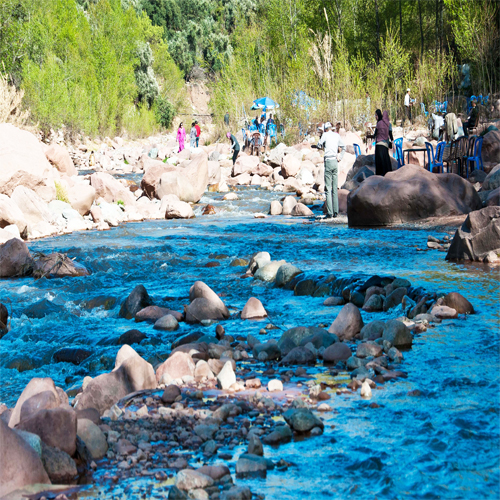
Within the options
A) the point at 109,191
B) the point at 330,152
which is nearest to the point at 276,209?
the point at 330,152

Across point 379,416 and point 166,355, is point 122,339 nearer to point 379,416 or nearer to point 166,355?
point 166,355

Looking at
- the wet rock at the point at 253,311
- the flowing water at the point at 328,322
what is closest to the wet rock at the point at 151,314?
the flowing water at the point at 328,322

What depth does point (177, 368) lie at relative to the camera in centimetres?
429

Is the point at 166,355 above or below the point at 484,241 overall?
below

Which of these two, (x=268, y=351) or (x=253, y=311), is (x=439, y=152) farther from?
(x=268, y=351)

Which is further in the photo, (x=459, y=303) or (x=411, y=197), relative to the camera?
(x=411, y=197)

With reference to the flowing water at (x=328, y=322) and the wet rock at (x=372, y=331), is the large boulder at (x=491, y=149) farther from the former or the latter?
the wet rock at (x=372, y=331)

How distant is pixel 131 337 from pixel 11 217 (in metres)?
6.82

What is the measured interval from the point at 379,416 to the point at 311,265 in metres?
4.82

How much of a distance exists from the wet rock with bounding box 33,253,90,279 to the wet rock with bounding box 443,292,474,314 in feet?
16.2

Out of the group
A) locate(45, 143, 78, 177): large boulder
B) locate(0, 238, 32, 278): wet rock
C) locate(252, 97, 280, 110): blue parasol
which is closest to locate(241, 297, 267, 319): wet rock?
locate(0, 238, 32, 278): wet rock

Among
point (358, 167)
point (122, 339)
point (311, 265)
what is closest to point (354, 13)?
point (358, 167)

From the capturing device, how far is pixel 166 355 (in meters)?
Result: 4.97

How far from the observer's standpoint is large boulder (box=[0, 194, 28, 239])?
36.6 ft
